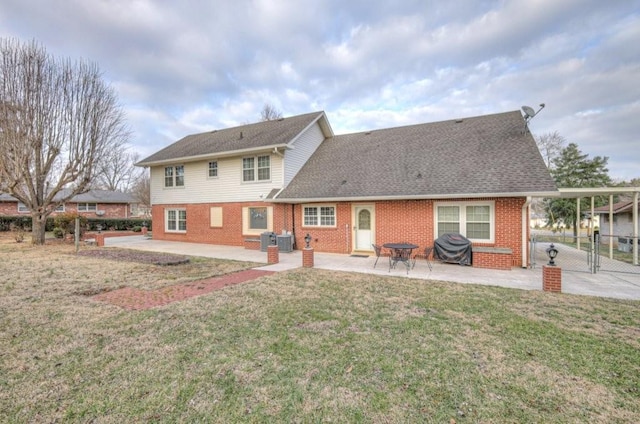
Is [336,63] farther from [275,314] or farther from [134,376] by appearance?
[134,376]

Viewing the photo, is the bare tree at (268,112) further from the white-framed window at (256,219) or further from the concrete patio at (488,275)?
the concrete patio at (488,275)

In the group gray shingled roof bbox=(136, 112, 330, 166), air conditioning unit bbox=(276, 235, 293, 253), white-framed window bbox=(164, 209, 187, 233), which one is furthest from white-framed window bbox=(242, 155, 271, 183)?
white-framed window bbox=(164, 209, 187, 233)

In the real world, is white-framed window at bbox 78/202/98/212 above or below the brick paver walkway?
above

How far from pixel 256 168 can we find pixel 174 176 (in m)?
6.14

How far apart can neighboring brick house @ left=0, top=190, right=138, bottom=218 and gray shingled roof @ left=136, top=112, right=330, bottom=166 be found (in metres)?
18.4

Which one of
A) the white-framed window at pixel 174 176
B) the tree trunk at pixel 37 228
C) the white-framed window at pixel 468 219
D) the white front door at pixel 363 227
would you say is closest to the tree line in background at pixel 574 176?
the white-framed window at pixel 468 219

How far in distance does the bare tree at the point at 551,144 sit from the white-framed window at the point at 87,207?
46959mm

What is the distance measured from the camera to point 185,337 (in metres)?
3.99

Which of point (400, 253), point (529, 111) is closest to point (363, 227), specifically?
point (400, 253)

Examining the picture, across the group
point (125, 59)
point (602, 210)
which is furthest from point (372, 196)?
point (602, 210)

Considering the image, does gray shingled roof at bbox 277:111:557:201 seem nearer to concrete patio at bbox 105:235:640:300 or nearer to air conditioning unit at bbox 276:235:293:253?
air conditioning unit at bbox 276:235:293:253

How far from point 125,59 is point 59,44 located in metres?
2.66

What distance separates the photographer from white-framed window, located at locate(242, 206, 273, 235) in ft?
45.4

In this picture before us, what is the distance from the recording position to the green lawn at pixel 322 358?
2549 millimetres
